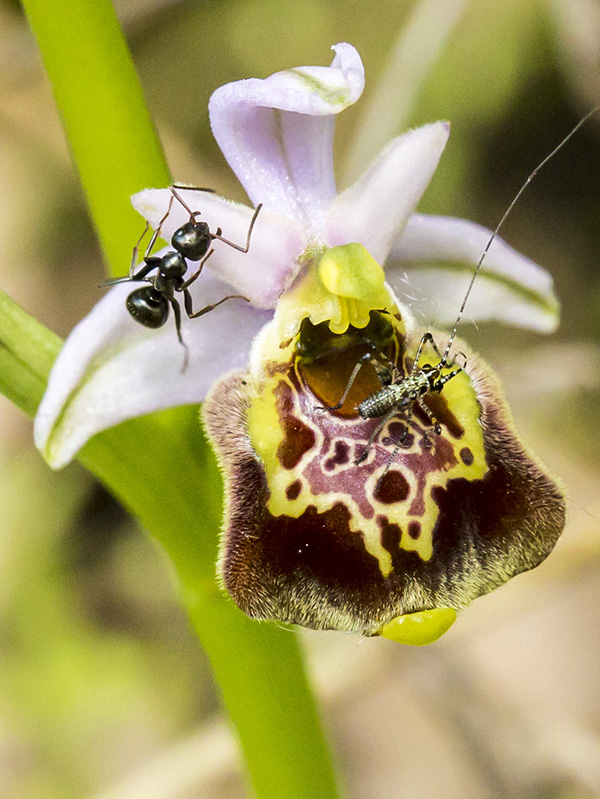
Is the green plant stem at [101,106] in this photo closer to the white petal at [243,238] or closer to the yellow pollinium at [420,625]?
the white petal at [243,238]

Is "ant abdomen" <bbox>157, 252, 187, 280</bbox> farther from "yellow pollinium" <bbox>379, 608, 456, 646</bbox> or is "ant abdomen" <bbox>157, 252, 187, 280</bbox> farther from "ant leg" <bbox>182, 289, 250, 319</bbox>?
"yellow pollinium" <bbox>379, 608, 456, 646</bbox>

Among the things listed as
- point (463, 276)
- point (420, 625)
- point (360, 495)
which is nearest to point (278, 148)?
point (463, 276)

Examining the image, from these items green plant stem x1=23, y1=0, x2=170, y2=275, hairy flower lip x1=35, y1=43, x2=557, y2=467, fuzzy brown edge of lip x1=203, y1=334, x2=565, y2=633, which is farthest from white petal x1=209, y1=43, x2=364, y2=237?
fuzzy brown edge of lip x1=203, y1=334, x2=565, y2=633

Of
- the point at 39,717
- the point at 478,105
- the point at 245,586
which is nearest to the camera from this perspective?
the point at 245,586

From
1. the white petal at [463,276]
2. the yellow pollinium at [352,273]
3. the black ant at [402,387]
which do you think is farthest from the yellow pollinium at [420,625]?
the white petal at [463,276]

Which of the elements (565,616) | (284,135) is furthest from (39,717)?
(284,135)

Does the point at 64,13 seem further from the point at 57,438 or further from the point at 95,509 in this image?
the point at 95,509
